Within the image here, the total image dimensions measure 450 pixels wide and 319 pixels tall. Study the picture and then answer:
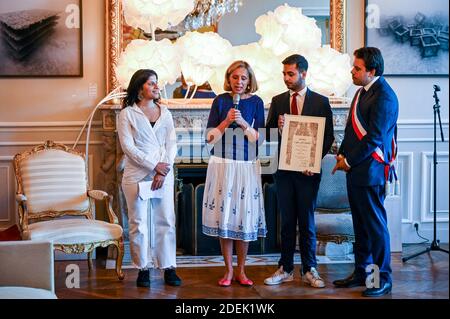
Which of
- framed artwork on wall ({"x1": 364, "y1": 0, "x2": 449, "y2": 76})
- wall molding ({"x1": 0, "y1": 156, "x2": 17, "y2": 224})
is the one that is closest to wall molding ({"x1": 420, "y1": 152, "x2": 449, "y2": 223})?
framed artwork on wall ({"x1": 364, "y1": 0, "x2": 449, "y2": 76})

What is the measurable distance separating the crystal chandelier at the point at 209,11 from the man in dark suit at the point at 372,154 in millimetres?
1482

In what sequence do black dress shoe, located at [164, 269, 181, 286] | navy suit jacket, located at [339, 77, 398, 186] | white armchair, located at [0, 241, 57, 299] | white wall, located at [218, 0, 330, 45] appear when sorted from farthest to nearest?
white wall, located at [218, 0, 330, 45] → black dress shoe, located at [164, 269, 181, 286] → navy suit jacket, located at [339, 77, 398, 186] → white armchair, located at [0, 241, 57, 299]

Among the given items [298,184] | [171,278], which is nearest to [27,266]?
[171,278]

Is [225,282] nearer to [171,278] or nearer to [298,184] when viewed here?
[171,278]

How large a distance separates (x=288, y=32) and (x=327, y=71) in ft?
1.04

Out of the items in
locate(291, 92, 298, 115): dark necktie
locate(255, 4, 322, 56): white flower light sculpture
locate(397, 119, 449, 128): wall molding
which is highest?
locate(255, 4, 322, 56): white flower light sculpture

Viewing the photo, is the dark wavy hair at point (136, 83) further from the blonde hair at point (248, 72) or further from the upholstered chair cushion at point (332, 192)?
the upholstered chair cushion at point (332, 192)

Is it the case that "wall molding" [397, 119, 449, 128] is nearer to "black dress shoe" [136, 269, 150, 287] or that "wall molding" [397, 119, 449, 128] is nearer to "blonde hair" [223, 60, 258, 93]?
"blonde hair" [223, 60, 258, 93]

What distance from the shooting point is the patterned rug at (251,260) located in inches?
166

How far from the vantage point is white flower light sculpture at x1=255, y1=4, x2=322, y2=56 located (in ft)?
14.2

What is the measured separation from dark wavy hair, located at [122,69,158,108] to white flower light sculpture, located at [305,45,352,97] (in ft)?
3.75

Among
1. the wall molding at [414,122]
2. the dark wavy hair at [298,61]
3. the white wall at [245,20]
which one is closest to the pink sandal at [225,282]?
the dark wavy hair at [298,61]

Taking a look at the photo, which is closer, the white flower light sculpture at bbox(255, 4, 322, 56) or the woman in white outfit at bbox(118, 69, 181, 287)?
the woman in white outfit at bbox(118, 69, 181, 287)

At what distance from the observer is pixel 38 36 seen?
4520mm
